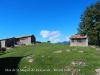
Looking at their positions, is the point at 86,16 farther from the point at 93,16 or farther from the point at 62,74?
the point at 62,74

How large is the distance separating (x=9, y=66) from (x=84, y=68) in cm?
1439

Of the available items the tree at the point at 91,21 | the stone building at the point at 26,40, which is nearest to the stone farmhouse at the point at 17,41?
the stone building at the point at 26,40

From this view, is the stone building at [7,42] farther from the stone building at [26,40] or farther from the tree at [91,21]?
the tree at [91,21]

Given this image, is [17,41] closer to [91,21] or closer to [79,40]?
[79,40]

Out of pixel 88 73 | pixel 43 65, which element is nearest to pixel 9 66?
pixel 43 65

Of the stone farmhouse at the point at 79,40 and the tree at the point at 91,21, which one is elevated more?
the tree at the point at 91,21

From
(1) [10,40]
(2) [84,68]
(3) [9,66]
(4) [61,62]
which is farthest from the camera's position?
(1) [10,40]

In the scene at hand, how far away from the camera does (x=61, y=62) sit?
1305 inches

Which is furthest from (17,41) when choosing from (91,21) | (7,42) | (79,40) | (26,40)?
(91,21)

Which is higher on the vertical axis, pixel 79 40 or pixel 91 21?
pixel 91 21

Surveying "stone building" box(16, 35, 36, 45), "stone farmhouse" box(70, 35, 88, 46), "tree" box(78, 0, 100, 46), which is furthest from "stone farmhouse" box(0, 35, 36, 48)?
"tree" box(78, 0, 100, 46)

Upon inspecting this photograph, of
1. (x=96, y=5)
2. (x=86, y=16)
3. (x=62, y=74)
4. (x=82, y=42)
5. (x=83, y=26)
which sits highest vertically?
(x=96, y=5)

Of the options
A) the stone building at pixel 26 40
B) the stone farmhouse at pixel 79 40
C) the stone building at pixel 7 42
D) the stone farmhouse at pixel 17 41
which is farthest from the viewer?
the stone building at pixel 26 40

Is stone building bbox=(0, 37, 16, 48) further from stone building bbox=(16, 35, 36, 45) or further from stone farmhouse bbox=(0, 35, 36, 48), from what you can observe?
stone building bbox=(16, 35, 36, 45)
